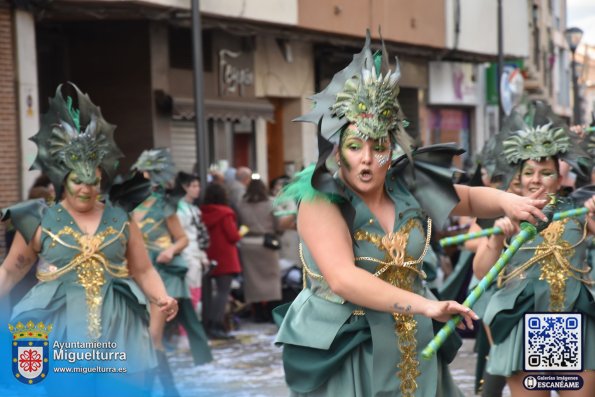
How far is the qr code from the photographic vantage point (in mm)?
7516

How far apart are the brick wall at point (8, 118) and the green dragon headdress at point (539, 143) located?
9.99 metres

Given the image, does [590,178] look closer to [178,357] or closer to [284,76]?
[178,357]

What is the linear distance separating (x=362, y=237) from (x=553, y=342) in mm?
2878

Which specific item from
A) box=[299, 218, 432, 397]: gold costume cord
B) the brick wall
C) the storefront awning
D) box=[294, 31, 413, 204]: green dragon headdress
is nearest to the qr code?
box=[299, 218, 432, 397]: gold costume cord

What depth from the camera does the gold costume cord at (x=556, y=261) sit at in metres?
7.71

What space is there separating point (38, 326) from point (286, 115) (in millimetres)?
18977

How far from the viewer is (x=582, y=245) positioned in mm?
7766

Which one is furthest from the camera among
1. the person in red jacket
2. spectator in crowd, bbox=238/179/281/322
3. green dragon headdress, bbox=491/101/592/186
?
spectator in crowd, bbox=238/179/281/322

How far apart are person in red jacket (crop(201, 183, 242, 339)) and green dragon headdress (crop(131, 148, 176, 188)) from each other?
2.05m

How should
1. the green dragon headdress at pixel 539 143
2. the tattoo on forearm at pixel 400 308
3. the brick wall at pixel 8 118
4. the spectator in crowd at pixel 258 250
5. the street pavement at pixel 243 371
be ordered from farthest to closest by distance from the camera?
the brick wall at pixel 8 118 < the spectator in crowd at pixel 258 250 < the street pavement at pixel 243 371 < the green dragon headdress at pixel 539 143 < the tattoo on forearm at pixel 400 308

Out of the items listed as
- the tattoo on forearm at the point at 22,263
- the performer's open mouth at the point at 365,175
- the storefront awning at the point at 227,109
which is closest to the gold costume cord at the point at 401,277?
the performer's open mouth at the point at 365,175

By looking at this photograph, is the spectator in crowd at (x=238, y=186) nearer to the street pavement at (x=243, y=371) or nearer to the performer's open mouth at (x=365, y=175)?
the street pavement at (x=243, y=371)

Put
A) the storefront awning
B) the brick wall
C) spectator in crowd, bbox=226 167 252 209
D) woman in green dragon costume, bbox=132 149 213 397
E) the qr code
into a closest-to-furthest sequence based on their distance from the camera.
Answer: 1. the qr code
2. woman in green dragon costume, bbox=132 149 213 397
3. the brick wall
4. spectator in crowd, bbox=226 167 252 209
5. the storefront awning

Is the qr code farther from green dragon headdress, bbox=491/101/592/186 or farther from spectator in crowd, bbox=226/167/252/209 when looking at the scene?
spectator in crowd, bbox=226/167/252/209
